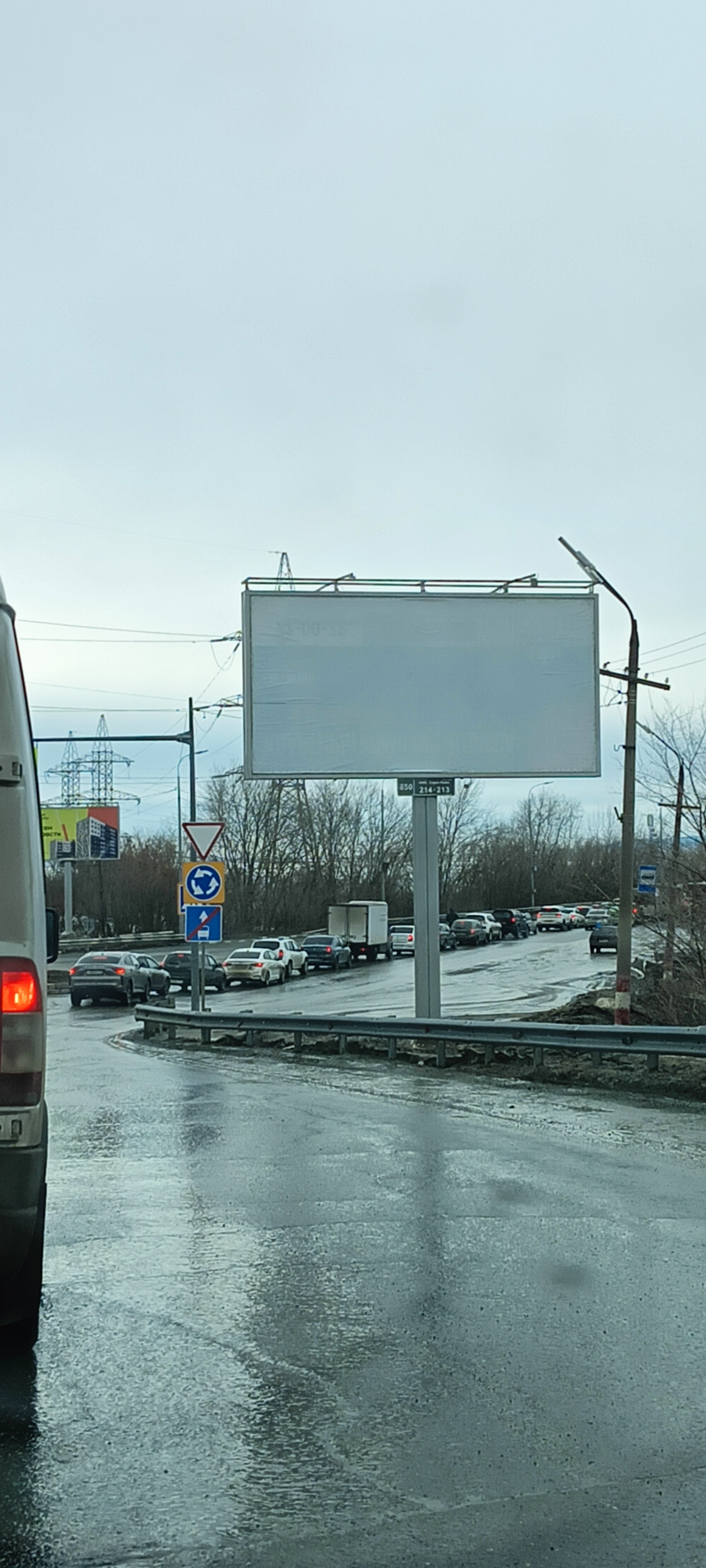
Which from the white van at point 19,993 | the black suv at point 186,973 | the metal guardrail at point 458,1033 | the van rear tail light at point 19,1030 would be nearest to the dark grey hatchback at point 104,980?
the black suv at point 186,973

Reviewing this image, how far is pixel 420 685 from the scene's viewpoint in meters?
25.7

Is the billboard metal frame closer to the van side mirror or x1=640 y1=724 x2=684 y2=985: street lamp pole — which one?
x1=640 y1=724 x2=684 y2=985: street lamp pole

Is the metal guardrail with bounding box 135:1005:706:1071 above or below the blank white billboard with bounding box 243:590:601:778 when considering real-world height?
below

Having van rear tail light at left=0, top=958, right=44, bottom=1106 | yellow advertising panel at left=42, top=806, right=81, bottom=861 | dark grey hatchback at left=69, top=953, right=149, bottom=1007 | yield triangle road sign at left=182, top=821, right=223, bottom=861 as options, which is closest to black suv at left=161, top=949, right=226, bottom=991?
dark grey hatchback at left=69, top=953, right=149, bottom=1007

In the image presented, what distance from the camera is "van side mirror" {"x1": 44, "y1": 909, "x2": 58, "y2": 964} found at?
7.71 meters

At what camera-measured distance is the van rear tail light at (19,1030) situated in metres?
5.34

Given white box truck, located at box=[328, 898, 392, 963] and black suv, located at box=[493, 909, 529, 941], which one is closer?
white box truck, located at box=[328, 898, 392, 963]

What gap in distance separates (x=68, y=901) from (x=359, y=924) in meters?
15.3

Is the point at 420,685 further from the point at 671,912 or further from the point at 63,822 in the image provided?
the point at 63,822

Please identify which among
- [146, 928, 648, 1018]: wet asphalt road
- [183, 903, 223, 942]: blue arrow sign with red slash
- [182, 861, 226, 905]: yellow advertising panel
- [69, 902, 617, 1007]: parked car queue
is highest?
[182, 861, 226, 905]: yellow advertising panel

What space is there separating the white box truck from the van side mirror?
58.8m

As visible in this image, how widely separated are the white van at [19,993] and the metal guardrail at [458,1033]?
437 inches

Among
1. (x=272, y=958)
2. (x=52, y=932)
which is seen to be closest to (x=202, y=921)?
(x=52, y=932)

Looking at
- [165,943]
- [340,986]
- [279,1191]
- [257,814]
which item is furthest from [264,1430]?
[257,814]
